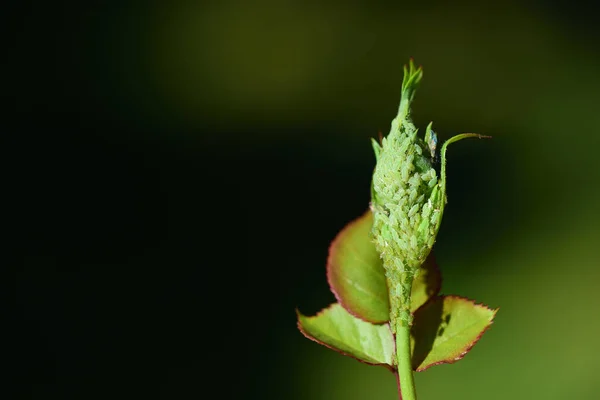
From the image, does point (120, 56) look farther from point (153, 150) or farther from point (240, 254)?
point (240, 254)

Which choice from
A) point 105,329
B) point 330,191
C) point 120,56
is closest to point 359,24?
point 330,191

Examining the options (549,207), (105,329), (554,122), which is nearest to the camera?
(105,329)

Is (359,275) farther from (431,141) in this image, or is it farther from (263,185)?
(263,185)

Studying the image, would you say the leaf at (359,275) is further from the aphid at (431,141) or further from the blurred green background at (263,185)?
the blurred green background at (263,185)

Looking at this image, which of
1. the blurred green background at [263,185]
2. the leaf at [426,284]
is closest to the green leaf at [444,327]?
the leaf at [426,284]

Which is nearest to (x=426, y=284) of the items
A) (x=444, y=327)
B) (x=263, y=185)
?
(x=444, y=327)
